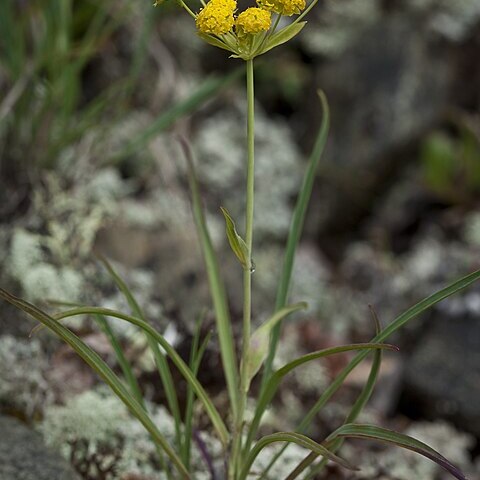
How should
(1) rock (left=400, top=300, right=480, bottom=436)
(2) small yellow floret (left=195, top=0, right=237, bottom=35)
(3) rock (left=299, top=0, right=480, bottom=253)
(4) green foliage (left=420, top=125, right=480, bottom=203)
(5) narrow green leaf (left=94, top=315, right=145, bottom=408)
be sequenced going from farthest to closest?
→ (3) rock (left=299, top=0, right=480, bottom=253) < (4) green foliage (left=420, top=125, right=480, bottom=203) < (1) rock (left=400, top=300, right=480, bottom=436) < (5) narrow green leaf (left=94, top=315, right=145, bottom=408) < (2) small yellow floret (left=195, top=0, right=237, bottom=35)

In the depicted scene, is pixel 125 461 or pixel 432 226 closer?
pixel 125 461

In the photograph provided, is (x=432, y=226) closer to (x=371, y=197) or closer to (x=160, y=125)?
(x=371, y=197)

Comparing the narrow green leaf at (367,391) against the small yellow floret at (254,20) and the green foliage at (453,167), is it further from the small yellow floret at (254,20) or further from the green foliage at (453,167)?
the green foliage at (453,167)

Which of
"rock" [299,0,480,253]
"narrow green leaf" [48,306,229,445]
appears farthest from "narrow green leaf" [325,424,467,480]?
"rock" [299,0,480,253]

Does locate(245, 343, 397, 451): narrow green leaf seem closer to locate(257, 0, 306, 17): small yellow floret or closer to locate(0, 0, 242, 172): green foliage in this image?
locate(257, 0, 306, 17): small yellow floret

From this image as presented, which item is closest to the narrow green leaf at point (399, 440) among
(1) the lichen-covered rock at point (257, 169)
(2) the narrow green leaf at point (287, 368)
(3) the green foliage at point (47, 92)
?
(2) the narrow green leaf at point (287, 368)

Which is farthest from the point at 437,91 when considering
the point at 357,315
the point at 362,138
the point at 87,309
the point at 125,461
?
the point at 87,309
